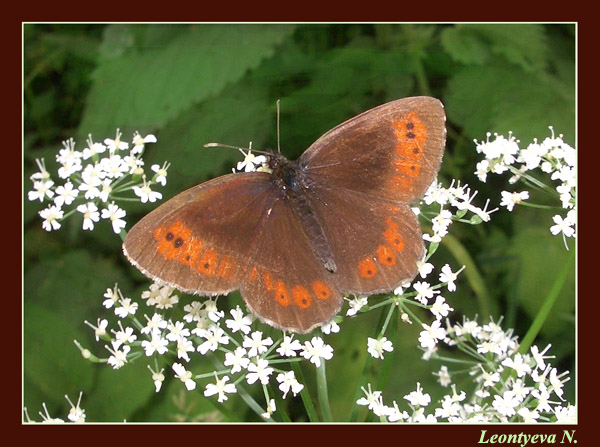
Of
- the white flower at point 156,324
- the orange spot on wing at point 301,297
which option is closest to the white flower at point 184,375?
the white flower at point 156,324

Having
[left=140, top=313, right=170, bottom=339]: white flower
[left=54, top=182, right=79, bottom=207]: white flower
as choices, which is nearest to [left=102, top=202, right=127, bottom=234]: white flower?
[left=54, top=182, right=79, bottom=207]: white flower

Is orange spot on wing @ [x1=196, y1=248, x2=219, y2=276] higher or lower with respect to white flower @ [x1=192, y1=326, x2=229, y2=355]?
higher

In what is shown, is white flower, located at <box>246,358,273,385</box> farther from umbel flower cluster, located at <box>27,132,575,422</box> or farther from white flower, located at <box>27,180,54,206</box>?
white flower, located at <box>27,180,54,206</box>

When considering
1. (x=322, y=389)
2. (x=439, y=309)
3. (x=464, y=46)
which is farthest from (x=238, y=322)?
(x=464, y=46)

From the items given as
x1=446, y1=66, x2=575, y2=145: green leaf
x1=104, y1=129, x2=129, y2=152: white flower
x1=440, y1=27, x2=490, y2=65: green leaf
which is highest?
x1=440, y1=27, x2=490, y2=65: green leaf

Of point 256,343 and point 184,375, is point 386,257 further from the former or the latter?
point 184,375

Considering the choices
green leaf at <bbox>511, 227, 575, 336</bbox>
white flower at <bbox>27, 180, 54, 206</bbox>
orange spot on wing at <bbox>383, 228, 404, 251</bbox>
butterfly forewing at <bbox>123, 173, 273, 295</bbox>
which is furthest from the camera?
green leaf at <bbox>511, 227, 575, 336</bbox>

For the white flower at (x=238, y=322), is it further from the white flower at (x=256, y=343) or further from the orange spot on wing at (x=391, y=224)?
the orange spot on wing at (x=391, y=224)
